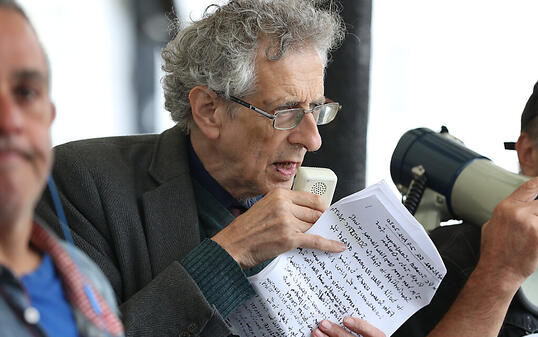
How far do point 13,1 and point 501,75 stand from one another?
2510 millimetres

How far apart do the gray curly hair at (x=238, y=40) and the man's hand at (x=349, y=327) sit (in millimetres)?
562

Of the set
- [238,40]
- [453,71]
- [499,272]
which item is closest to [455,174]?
[499,272]

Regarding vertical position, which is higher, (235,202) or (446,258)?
(235,202)

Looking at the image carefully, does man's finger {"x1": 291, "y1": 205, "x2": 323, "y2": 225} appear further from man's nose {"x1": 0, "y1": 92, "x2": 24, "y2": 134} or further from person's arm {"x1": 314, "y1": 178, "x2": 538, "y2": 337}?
man's nose {"x1": 0, "y1": 92, "x2": 24, "y2": 134}

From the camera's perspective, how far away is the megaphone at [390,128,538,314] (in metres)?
1.59

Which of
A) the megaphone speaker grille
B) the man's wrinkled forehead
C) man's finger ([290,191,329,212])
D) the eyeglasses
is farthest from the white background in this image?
the man's wrinkled forehead

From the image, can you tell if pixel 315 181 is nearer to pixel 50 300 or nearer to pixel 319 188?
pixel 319 188

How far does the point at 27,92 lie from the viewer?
498mm

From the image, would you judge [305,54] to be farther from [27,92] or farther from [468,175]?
[27,92]

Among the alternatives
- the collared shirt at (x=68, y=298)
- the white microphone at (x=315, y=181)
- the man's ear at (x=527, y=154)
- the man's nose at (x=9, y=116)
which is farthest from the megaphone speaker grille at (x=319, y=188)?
the man's nose at (x=9, y=116)

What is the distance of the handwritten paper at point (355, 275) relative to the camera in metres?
1.19

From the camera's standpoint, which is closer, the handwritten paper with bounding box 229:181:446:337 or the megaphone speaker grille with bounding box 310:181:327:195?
Result: the handwritten paper with bounding box 229:181:446:337

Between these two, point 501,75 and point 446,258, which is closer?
point 446,258

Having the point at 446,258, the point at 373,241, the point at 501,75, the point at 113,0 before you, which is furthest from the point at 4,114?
the point at 113,0
